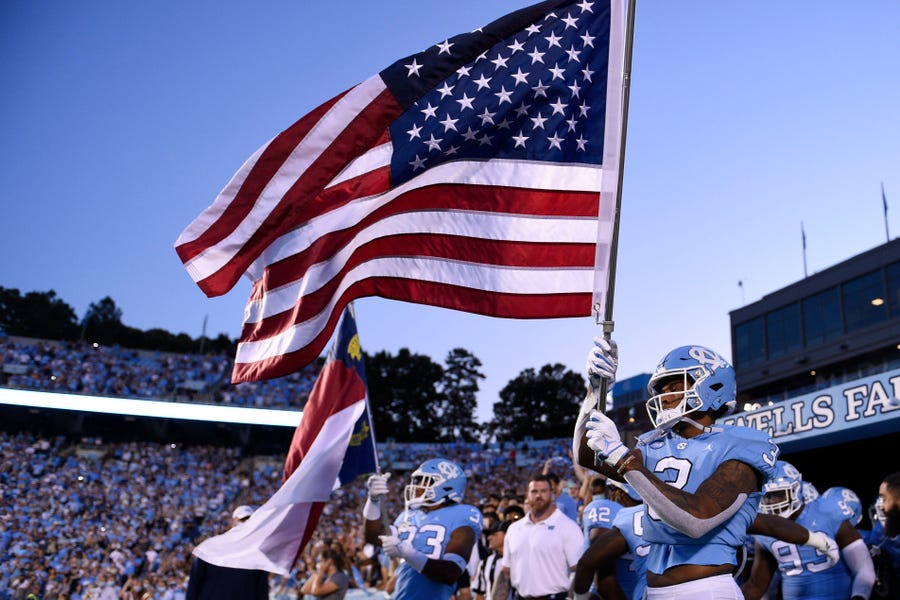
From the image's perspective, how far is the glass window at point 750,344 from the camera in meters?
42.2

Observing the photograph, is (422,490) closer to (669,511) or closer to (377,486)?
(377,486)

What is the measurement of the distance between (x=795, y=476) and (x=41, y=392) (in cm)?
3642

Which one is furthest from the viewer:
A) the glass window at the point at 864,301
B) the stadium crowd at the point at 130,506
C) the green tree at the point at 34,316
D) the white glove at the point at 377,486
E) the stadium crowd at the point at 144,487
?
the green tree at the point at 34,316

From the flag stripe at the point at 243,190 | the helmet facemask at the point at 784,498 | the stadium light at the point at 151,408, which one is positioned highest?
the stadium light at the point at 151,408

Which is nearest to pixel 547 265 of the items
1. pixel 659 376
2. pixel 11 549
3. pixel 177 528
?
pixel 659 376

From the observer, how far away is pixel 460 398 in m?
81.1

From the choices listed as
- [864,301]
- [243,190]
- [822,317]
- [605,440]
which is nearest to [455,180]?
[243,190]

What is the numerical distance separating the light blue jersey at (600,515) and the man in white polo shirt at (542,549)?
730 mm

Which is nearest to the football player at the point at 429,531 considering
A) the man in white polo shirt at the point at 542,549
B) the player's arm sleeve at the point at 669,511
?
the man in white polo shirt at the point at 542,549

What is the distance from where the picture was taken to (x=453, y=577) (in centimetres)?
645

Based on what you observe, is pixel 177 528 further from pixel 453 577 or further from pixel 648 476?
pixel 648 476

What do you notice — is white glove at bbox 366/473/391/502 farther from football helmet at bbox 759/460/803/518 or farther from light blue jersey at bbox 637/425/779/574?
football helmet at bbox 759/460/803/518

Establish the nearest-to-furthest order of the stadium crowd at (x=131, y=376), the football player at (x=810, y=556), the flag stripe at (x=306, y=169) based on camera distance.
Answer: the flag stripe at (x=306, y=169) < the football player at (x=810, y=556) < the stadium crowd at (x=131, y=376)

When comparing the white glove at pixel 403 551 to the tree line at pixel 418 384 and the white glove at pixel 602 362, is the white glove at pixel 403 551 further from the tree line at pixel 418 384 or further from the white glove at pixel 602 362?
the tree line at pixel 418 384
